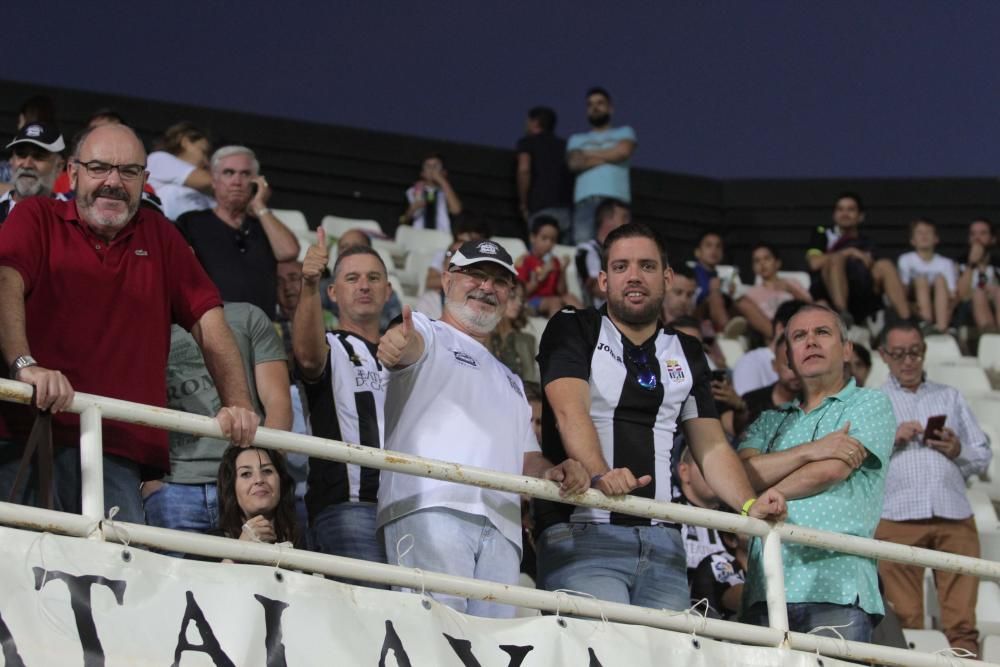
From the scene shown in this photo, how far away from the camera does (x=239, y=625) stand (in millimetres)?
3951

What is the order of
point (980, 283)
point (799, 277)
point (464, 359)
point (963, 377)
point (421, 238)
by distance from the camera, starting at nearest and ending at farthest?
point (464, 359), point (963, 377), point (421, 238), point (980, 283), point (799, 277)

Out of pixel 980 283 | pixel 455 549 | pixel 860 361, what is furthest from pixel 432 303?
pixel 980 283

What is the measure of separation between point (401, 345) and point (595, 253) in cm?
608

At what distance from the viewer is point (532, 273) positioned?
1009 cm

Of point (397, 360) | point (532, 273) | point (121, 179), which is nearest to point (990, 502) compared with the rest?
point (532, 273)

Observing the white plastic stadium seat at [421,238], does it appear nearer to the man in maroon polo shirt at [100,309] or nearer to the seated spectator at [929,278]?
the seated spectator at [929,278]

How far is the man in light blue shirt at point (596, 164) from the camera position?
11.4 meters

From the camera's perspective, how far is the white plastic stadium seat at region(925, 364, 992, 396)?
1046 centimetres

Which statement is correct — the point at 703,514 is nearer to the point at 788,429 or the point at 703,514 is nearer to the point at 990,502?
the point at 788,429

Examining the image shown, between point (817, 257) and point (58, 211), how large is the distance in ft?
26.6

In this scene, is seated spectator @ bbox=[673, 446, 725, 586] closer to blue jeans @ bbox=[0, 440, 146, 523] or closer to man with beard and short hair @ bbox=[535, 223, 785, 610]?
man with beard and short hair @ bbox=[535, 223, 785, 610]

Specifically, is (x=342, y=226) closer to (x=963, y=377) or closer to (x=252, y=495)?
(x=963, y=377)

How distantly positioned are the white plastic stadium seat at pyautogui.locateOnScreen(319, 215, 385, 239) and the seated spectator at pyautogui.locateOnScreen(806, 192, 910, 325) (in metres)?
3.13

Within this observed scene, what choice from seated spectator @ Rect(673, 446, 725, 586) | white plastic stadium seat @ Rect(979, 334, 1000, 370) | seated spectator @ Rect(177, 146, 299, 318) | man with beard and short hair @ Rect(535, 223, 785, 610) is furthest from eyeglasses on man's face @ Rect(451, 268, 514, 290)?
white plastic stadium seat @ Rect(979, 334, 1000, 370)
